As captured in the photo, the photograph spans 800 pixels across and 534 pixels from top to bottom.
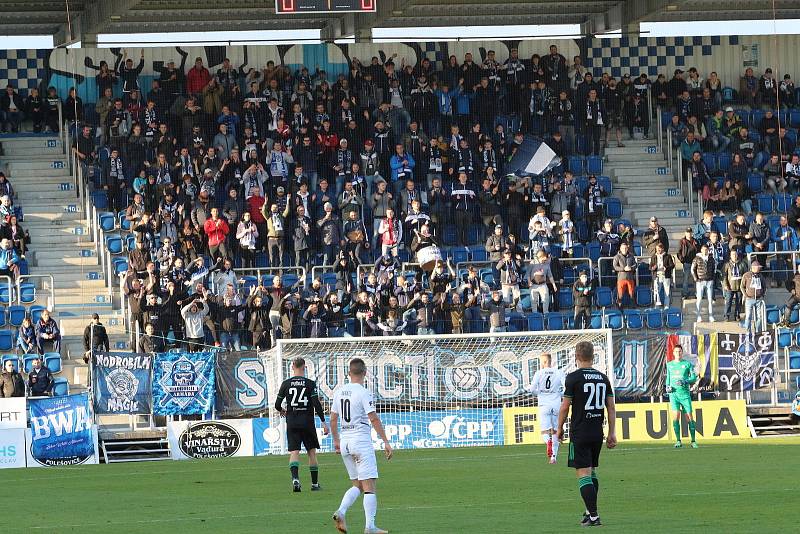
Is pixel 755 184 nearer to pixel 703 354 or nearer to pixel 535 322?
pixel 535 322

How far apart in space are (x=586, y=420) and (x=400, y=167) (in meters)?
23.2

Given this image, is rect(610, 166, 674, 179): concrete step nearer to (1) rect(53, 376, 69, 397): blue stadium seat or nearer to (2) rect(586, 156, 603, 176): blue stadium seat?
(2) rect(586, 156, 603, 176): blue stadium seat

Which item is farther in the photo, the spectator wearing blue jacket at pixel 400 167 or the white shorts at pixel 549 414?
the spectator wearing blue jacket at pixel 400 167

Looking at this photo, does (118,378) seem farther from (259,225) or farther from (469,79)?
(469,79)

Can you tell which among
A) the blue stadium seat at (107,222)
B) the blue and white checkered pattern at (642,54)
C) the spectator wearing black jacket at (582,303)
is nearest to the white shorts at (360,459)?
the spectator wearing black jacket at (582,303)

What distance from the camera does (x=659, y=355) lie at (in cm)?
2872

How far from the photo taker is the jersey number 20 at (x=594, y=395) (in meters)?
12.1

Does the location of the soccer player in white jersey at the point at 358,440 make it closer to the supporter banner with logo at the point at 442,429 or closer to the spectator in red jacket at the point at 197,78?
the supporter banner with logo at the point at 442,429

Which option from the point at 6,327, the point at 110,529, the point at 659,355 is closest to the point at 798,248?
the point at 659,355

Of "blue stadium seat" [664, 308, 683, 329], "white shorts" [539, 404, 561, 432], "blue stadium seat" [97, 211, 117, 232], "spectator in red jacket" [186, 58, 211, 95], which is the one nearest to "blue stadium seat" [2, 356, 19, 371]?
"blue stadium seat" [97, 211, 117, 232]

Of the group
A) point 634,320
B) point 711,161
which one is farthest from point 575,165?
point 634,320

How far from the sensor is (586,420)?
1212 cm

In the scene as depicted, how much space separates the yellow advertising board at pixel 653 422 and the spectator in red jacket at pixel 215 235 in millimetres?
7984

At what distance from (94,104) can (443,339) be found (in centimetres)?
1300
